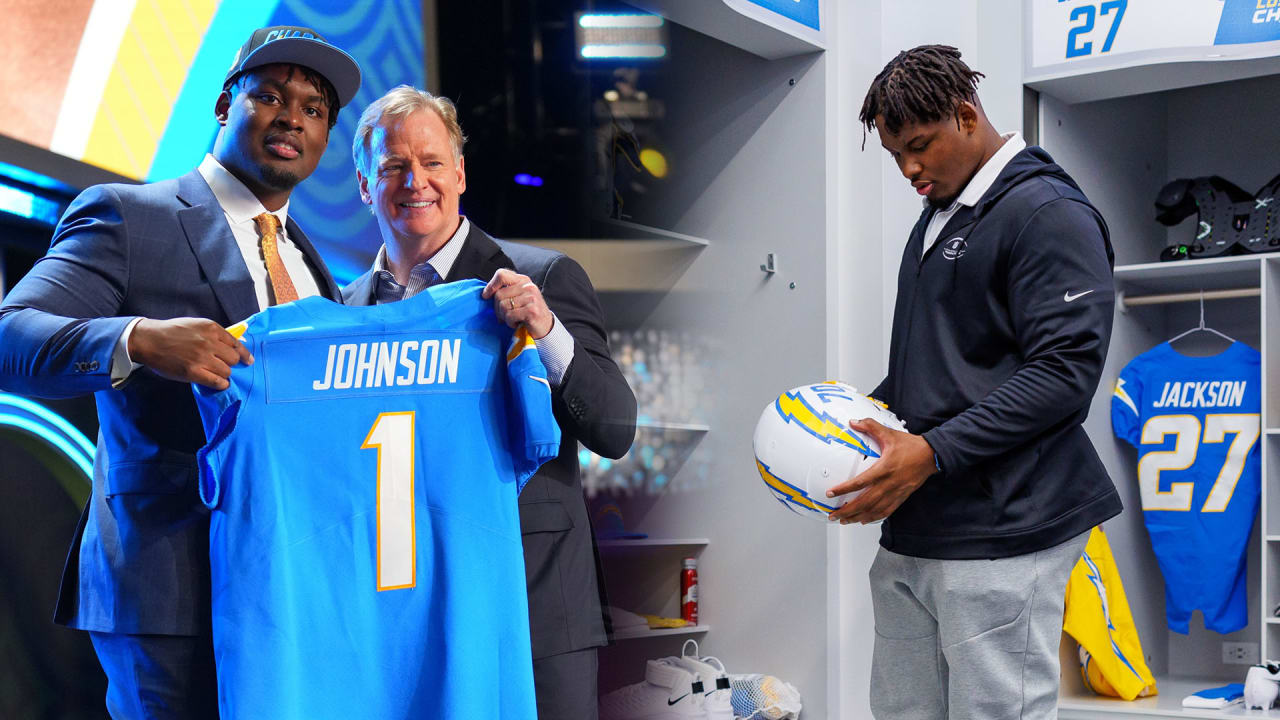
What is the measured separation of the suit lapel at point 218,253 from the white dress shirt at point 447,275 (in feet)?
0.76

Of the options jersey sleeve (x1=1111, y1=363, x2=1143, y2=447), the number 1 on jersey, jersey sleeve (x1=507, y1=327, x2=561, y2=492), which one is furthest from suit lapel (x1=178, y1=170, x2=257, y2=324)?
jersey sleeve (x1=1111, y1=363, x2=1143, y2=447)

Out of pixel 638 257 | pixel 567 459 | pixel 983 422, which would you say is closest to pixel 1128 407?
pixel 638 257

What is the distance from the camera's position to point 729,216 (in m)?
3.66

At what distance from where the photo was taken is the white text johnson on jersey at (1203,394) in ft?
12.1

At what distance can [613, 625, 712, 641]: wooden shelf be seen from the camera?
342 cm

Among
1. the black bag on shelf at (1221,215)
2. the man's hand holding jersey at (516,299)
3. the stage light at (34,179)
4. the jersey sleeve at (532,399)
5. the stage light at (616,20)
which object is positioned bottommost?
the jersey sleeve at (532,399)

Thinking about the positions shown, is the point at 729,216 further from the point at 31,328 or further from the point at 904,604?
the point at 31,328

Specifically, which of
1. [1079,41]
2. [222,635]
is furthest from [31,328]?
[1079,41]

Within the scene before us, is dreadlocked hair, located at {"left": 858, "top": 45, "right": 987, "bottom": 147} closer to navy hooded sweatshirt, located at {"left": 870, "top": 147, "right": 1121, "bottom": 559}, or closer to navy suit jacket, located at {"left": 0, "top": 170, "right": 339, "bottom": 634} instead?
navy hooded sweatshirt, located at {"left": 870, "top": 147, "right": 1121, "bottom": 559}

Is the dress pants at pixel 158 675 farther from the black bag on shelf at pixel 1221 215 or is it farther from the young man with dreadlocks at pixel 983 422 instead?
the black bag on shelf at pixel 1221 215

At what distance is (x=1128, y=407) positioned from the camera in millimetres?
3783

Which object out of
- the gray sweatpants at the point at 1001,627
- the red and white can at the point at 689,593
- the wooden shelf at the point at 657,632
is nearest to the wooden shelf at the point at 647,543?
the red and white can at the point at 689,593

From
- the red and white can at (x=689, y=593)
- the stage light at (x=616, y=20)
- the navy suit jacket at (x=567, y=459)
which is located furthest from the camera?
the stage light at (x=616, y=20)

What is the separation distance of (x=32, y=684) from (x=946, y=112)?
1869mm
